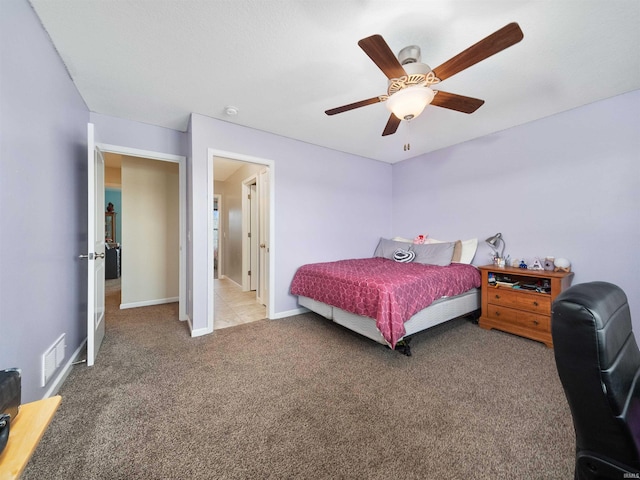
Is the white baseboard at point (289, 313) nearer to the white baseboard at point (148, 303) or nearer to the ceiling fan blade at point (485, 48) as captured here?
the white baseboard at point (148, 303)

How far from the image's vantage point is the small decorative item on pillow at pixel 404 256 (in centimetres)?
359

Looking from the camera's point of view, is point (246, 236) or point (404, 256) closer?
point (404, 256)

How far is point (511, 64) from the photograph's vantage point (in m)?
1.89

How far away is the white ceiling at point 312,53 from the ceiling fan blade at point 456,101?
0.31 m

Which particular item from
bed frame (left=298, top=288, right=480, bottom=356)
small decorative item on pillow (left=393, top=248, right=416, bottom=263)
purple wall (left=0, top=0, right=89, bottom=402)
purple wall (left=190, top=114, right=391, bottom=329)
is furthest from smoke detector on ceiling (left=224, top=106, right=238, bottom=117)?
small decorative item on pillow (left=393, top=248, right=416, bottom=263)

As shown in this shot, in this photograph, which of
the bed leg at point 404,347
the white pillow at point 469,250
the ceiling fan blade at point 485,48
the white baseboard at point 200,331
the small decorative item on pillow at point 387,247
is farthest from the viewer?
the small decorative item on pillow at point 387,247

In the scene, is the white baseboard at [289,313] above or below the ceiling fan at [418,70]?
below

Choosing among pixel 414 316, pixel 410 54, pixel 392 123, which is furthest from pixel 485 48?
pixel 414 316

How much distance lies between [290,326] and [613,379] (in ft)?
8.95

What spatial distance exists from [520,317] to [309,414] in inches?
98.1

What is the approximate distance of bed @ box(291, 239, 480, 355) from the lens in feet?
7.11

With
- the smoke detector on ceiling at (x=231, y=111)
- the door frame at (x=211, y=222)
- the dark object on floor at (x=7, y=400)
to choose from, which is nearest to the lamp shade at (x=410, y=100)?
the smoke detector on ceiling at (x=231, y=111)

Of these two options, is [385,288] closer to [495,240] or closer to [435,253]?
[435,253]

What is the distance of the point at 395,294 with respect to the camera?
217cm
